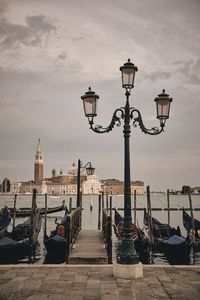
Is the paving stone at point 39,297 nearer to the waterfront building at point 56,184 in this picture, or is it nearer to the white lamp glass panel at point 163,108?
the white lamp glass panel at point 163,108

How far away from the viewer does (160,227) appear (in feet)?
56.1

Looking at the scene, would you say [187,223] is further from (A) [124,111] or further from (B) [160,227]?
(A) [124,111]

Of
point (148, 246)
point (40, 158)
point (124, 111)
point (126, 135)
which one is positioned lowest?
point (148, 246)

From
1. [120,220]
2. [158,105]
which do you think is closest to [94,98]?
[158,105]

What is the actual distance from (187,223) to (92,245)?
8141mm

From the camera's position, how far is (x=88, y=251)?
9.39 m

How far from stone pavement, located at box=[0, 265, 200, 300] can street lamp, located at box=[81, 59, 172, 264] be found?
0.50 meters

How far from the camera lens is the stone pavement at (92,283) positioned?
4.79 m

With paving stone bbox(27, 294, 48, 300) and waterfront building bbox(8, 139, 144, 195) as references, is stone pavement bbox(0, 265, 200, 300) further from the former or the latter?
waterfront building bbox(8, 139, 144, 195)

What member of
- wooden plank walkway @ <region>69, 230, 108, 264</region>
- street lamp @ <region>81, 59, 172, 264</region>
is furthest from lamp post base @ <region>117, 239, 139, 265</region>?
wooden plank walkway @ <region>69, 230, 108, 264</region>

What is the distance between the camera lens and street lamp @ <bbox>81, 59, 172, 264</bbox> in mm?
6016

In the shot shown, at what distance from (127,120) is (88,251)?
4.60 m

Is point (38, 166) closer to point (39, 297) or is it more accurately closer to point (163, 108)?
point (163, 108)

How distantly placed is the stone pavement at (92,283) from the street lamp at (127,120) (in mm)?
502
